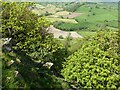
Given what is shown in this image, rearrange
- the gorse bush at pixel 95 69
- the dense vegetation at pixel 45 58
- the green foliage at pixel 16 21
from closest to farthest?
1. the dense vegetation at pixel 45 58
2. the gorse bush at pixel 95 69
3. the green foliage at pixel 16 21

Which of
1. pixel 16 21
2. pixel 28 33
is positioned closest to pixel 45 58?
pixel 28 33

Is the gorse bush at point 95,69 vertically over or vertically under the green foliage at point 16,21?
under

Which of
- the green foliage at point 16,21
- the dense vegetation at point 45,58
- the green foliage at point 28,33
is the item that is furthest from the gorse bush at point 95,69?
the green foliage at point 16,21

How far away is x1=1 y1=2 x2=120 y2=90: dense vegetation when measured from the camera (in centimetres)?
1573

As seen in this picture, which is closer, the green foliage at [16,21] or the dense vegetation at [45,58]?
the dense vegetation at [45,58]

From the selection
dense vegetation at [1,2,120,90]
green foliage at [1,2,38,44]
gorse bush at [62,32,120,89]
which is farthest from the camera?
green foliage at [1,2,38,44]

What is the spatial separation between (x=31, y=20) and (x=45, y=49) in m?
4.02

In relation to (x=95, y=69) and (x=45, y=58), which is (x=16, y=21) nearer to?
(x=45, y=58)

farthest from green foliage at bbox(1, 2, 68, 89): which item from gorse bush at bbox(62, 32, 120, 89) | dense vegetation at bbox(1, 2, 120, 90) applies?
gorse bush at bbox(62, 32, 120, 89)

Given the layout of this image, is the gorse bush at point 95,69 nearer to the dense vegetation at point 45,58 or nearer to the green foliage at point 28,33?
the dense vegetation at point 45,58

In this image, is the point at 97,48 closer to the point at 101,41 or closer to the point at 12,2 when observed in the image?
the point at 101,41

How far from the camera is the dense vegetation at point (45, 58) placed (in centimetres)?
1573

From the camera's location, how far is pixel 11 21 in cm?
3052

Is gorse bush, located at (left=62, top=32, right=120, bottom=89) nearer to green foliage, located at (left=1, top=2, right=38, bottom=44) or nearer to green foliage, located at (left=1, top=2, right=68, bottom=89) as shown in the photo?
green foliage, located at (left=1, top=2, right=68, bottom=89)
